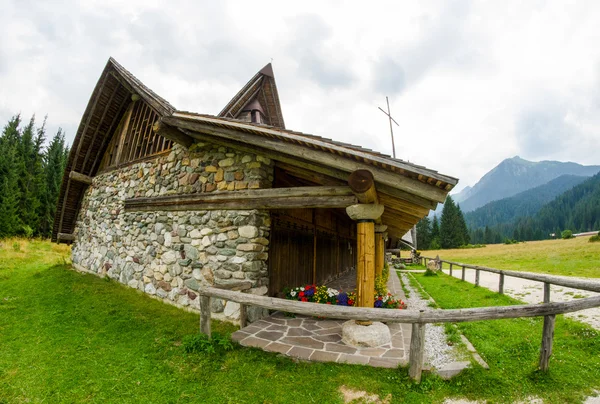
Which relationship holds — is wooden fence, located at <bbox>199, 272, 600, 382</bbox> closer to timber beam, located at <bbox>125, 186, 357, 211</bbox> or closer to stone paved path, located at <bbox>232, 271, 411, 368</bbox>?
stone paved path, located at <bbox>232, 271, 411, 368</bbox>

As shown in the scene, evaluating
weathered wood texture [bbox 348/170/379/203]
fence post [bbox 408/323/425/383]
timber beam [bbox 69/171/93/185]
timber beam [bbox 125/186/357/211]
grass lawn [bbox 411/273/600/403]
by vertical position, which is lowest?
grass lawn [bbox 411/273/600/403]

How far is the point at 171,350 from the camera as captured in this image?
4656 millimetres

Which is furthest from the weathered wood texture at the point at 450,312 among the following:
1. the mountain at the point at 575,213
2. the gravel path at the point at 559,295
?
the mountain at the point at 575,213

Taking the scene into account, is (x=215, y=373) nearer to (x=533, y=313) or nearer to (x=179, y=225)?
(x=179, y=225)

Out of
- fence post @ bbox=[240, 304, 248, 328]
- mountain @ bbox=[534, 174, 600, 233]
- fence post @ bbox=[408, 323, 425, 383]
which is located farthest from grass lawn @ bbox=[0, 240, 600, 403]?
mountain @ bbox=[534, 174, 600, 233]

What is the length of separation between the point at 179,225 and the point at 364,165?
4.85 m

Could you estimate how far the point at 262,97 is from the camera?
1136cm

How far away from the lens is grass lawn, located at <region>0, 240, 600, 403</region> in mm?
3533

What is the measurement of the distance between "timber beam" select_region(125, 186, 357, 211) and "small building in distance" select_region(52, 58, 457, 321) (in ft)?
0.07

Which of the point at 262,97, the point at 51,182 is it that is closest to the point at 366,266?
the point at 262,97

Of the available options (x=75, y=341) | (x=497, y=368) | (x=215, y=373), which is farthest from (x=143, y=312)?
(x=497, y=368)

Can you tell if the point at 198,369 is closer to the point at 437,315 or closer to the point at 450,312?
the point at 437,315

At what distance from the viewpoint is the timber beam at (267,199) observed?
5125 mm

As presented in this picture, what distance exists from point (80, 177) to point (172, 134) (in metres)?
6.54
